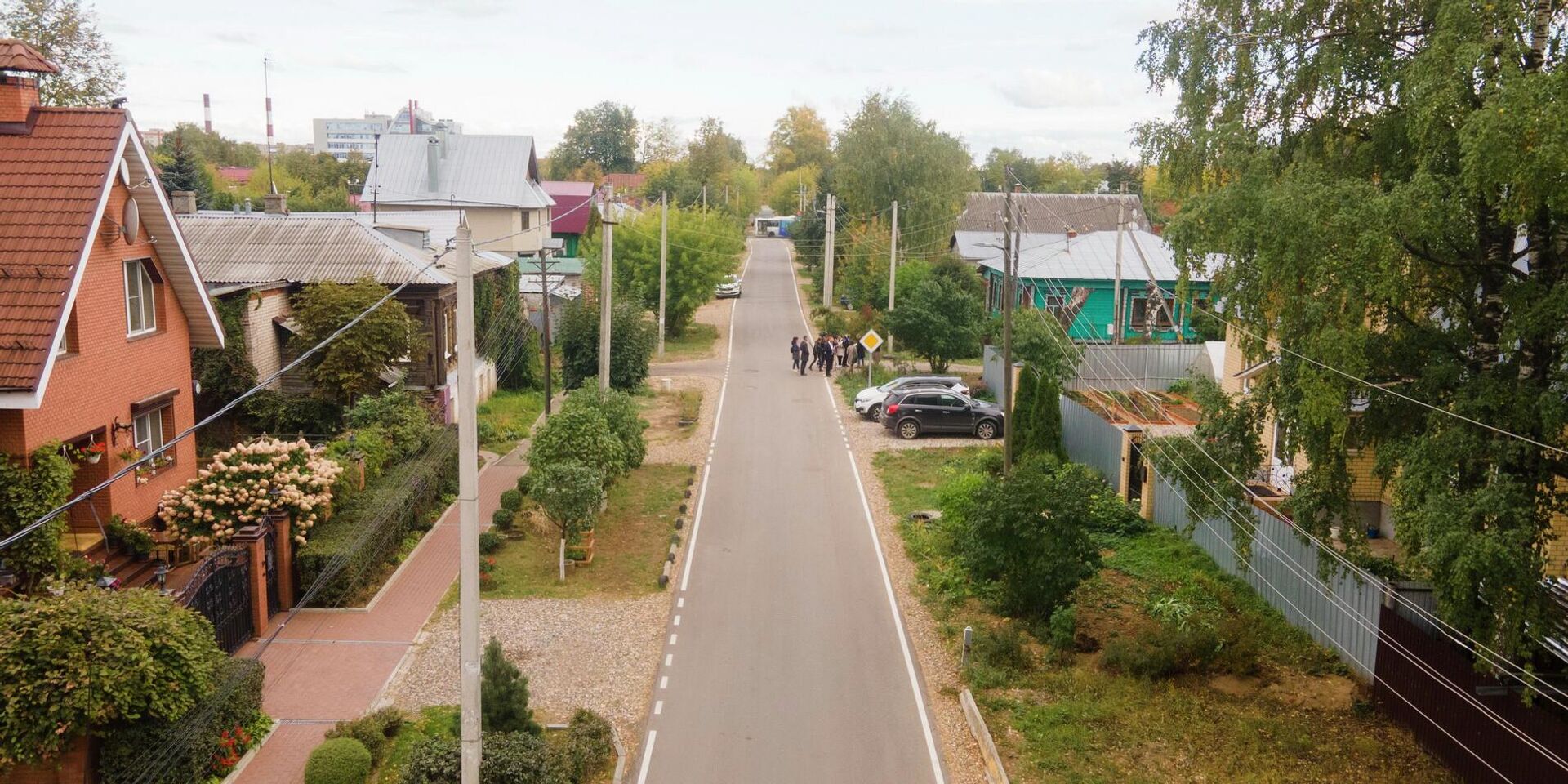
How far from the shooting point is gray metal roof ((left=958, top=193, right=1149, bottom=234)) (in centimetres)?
6869

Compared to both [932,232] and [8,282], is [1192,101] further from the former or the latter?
[932,232]

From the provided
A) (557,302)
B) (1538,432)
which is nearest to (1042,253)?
(557,302)

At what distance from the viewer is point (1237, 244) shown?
14.6m

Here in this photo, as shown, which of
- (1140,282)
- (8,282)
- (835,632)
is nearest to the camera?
(8,282)

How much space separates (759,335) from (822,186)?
34486 mm

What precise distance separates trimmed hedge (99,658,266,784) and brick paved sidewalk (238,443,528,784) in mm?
565

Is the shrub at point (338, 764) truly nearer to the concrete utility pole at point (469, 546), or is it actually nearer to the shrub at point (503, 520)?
the concrete utility pole at point (469, 546)

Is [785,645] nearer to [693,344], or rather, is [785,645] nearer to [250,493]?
[250,493]

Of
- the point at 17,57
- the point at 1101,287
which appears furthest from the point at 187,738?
the point at 1101,287

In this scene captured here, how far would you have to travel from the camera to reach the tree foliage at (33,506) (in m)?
14.6

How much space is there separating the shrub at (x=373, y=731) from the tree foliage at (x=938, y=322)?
29151mm

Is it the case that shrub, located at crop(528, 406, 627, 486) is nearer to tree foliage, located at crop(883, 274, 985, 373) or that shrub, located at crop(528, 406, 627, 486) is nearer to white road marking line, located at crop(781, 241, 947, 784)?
white road marking line, located at crop(781, 241, 947, 784)

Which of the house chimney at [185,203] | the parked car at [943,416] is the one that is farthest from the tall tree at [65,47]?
the parked car at [943,416]

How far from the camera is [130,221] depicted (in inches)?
708
